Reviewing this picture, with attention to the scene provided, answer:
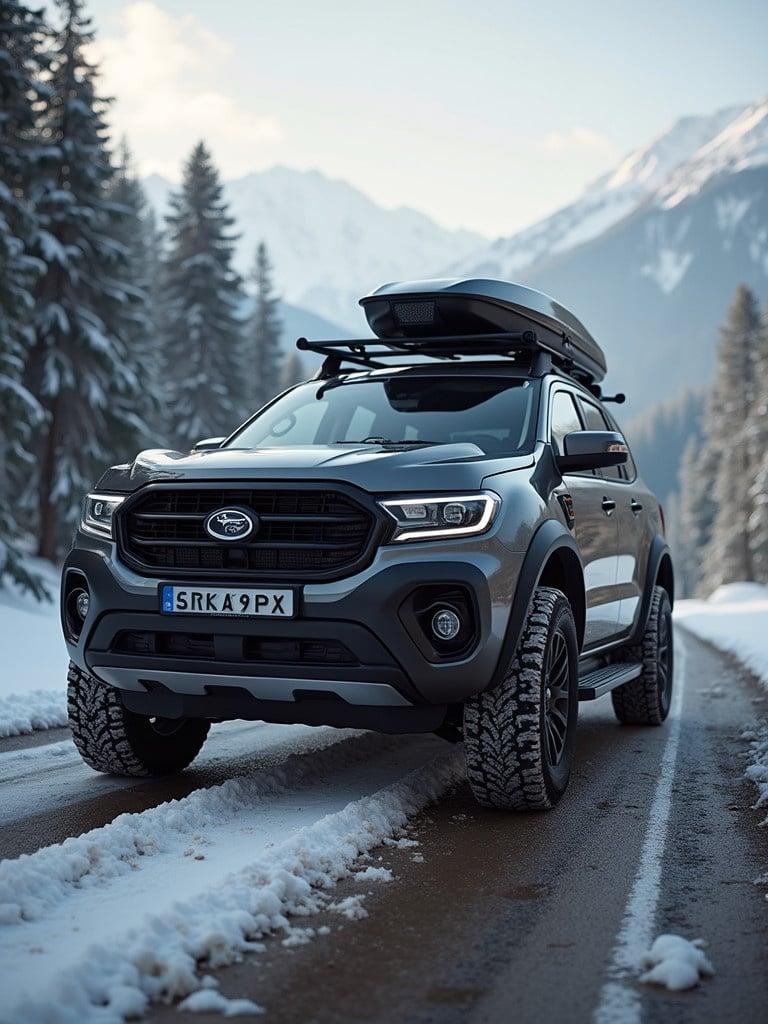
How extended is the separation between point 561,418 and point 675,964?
11.4 ft

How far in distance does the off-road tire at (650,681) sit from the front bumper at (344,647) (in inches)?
131

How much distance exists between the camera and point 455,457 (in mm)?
4602

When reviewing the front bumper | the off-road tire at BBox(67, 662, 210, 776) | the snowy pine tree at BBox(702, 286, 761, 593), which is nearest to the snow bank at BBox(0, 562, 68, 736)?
Answer: the off-road tire at BBox(67, 662, 210, 776)

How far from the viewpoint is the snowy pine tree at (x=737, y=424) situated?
47.0 m

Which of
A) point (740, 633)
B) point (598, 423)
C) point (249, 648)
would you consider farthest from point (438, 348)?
point (740, 633)

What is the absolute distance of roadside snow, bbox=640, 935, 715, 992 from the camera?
2.92 m

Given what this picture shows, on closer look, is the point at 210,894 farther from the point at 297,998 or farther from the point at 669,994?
the point at 669,994

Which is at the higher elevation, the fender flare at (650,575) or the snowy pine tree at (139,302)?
the snowy pine tree at (139,302)

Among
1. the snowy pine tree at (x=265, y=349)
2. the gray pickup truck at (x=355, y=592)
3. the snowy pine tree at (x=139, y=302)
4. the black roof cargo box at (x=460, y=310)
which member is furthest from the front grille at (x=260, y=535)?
the snowy pine tree at (x=265, y=349)

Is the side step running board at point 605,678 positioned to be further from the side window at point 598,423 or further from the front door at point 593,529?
the side window at point 598,423

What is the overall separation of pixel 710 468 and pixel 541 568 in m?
55.3

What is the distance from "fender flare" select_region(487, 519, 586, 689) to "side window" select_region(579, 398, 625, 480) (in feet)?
5.48

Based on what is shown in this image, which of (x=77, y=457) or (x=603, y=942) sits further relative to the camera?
(x=77, y=457)

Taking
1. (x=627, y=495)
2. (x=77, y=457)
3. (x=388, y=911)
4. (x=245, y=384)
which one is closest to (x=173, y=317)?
(x=245, y=384)
